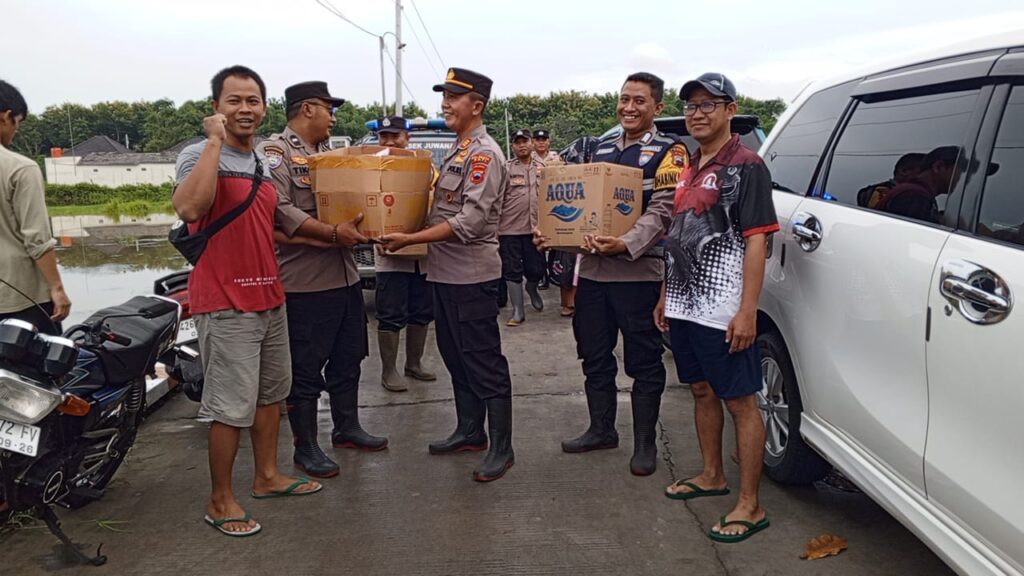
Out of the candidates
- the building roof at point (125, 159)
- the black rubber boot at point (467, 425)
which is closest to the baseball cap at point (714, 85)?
the black rubber boot at point (467, 425)

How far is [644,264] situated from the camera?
3475mm

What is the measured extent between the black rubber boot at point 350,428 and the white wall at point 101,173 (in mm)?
64673

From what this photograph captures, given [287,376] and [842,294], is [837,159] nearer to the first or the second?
[842,294]

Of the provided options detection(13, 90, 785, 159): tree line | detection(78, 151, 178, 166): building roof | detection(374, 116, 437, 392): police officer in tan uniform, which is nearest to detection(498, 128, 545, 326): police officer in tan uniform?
detection(374, 116, 437, 392): police officer in tan uniform

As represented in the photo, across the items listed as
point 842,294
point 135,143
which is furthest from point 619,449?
point 135,143

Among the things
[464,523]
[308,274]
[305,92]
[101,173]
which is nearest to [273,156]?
Answer: [305,92]

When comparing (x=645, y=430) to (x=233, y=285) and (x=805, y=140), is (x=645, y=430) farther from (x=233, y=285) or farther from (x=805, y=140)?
(x=233, y=285)

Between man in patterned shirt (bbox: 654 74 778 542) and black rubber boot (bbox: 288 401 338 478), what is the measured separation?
186cm

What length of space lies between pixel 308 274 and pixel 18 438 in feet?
4.45

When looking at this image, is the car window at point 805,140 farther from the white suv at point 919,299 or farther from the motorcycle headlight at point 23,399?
the motorcycle headlight at point 23,399

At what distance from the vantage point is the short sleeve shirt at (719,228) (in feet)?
8.79

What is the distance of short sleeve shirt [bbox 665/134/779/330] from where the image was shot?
2.68 metres

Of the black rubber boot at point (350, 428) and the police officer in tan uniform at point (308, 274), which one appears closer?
the police officer in tan uniform at point (308, 274)

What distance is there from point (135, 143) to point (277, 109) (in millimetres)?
47596
